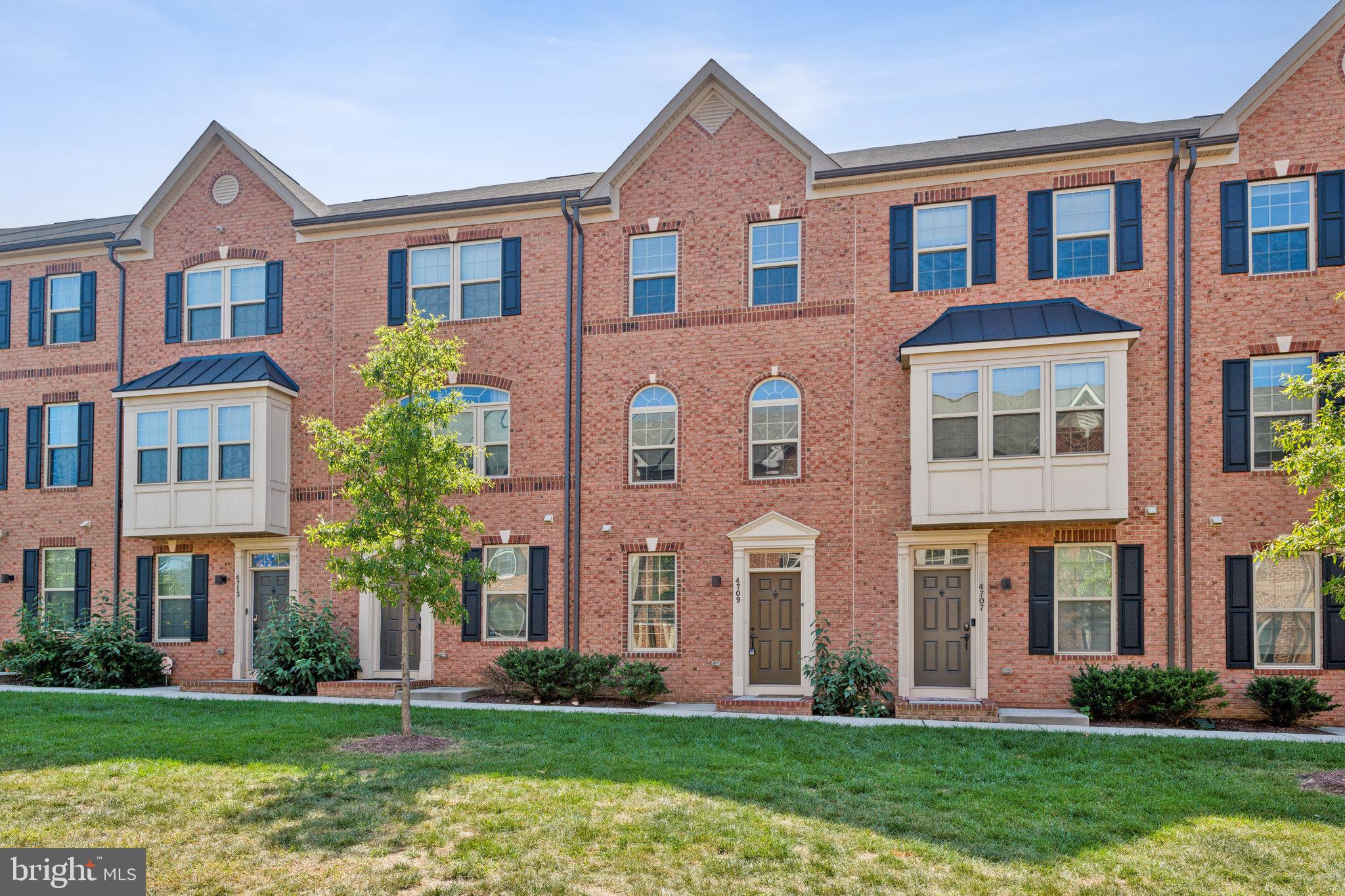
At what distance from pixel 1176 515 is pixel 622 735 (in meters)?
8.83

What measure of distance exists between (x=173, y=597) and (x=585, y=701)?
865cm

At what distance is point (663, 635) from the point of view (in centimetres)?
1750

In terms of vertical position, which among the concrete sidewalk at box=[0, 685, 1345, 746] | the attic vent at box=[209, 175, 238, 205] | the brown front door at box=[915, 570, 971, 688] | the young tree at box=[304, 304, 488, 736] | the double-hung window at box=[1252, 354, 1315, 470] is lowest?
the concrete sidewalk at box=[0, 685, 1345, 746]

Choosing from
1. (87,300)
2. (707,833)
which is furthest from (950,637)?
(87,300)

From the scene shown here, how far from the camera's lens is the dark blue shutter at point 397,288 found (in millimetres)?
19141

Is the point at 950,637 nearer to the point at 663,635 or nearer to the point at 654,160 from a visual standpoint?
the point at 663,635

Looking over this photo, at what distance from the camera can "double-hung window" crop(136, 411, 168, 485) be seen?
19203 mm

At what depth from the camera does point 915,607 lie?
16594 mm

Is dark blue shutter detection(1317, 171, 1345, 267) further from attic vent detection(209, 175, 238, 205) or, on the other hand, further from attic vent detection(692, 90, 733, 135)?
attic vent detection(209, 175, 238, 205)

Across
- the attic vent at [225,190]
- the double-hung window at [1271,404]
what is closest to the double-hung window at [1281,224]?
the double-hung window at [1271,404]

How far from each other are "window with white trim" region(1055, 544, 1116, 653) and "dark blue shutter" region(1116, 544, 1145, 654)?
4.0 inches

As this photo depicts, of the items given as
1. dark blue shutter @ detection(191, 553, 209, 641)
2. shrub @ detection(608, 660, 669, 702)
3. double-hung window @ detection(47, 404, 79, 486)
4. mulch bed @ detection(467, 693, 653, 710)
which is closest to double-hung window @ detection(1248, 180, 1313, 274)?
shrub @ detection(608, 660, 669, 702)

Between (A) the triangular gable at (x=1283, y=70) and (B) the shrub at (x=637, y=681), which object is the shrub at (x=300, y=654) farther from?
(A) the triangular gable at (x=1283, y=70)

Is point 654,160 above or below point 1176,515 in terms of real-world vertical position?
above
